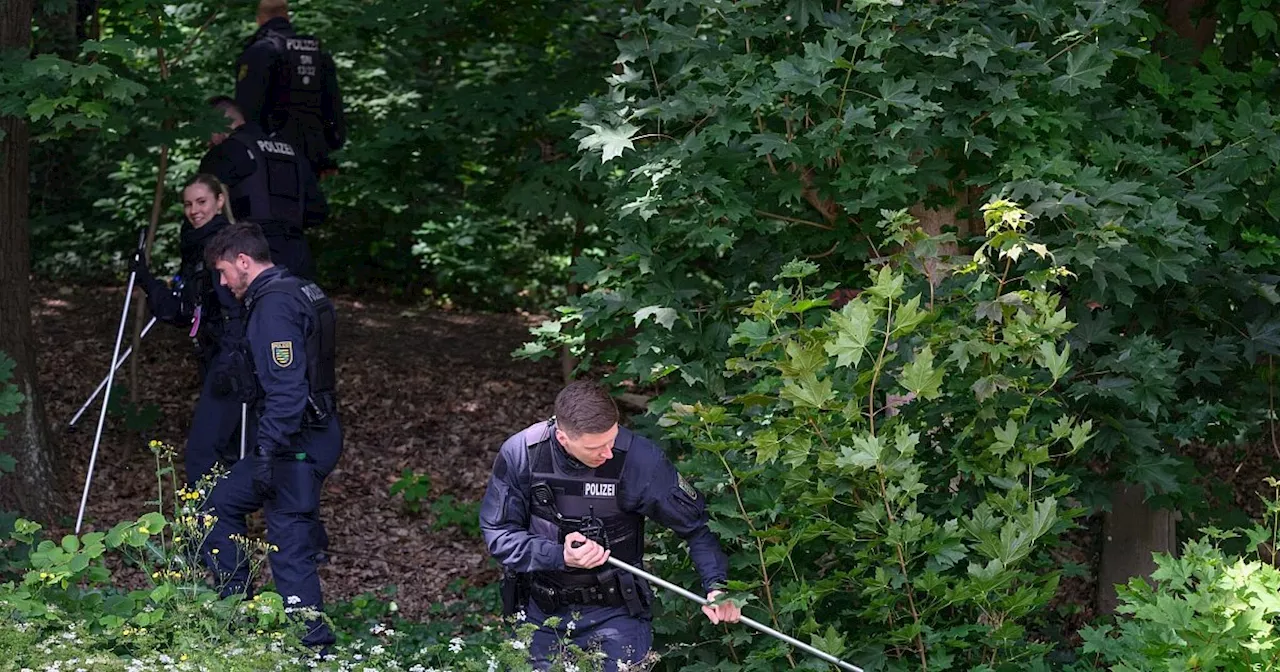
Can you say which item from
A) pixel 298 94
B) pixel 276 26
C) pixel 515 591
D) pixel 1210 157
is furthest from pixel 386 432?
pixel 1210 157

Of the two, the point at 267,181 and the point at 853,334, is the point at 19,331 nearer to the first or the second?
the point at 267,181

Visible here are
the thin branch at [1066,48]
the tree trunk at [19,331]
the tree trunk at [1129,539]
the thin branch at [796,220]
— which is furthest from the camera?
the tree trunk at [1129,539]

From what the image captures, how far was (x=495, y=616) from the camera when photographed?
23.4ft

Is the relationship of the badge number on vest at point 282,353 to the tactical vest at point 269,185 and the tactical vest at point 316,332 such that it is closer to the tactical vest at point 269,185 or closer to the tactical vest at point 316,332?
the tactical vest at point 316,332

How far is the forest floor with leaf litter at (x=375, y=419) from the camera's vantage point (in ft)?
25.3

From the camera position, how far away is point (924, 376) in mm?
4703

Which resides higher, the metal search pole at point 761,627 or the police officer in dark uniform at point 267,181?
the police officer in dark uniform at point 267,181

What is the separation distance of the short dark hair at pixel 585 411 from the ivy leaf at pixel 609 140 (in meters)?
1.28

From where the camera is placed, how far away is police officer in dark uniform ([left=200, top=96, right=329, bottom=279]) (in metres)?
7.78

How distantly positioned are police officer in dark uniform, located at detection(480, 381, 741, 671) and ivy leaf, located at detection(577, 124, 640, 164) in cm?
116

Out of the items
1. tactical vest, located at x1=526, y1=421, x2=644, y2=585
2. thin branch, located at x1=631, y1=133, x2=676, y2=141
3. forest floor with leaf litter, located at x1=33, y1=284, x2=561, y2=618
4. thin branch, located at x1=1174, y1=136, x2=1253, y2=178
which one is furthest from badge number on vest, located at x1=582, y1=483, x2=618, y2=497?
thin branch, located at x1=1174, y1=136, x2=1253, y2=178

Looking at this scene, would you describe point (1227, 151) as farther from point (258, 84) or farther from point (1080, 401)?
point (258, 84)

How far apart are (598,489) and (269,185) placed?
3694 mm

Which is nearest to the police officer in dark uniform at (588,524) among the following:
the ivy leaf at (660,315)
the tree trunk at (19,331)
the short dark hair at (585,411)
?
the short dark hair at (585,411)
